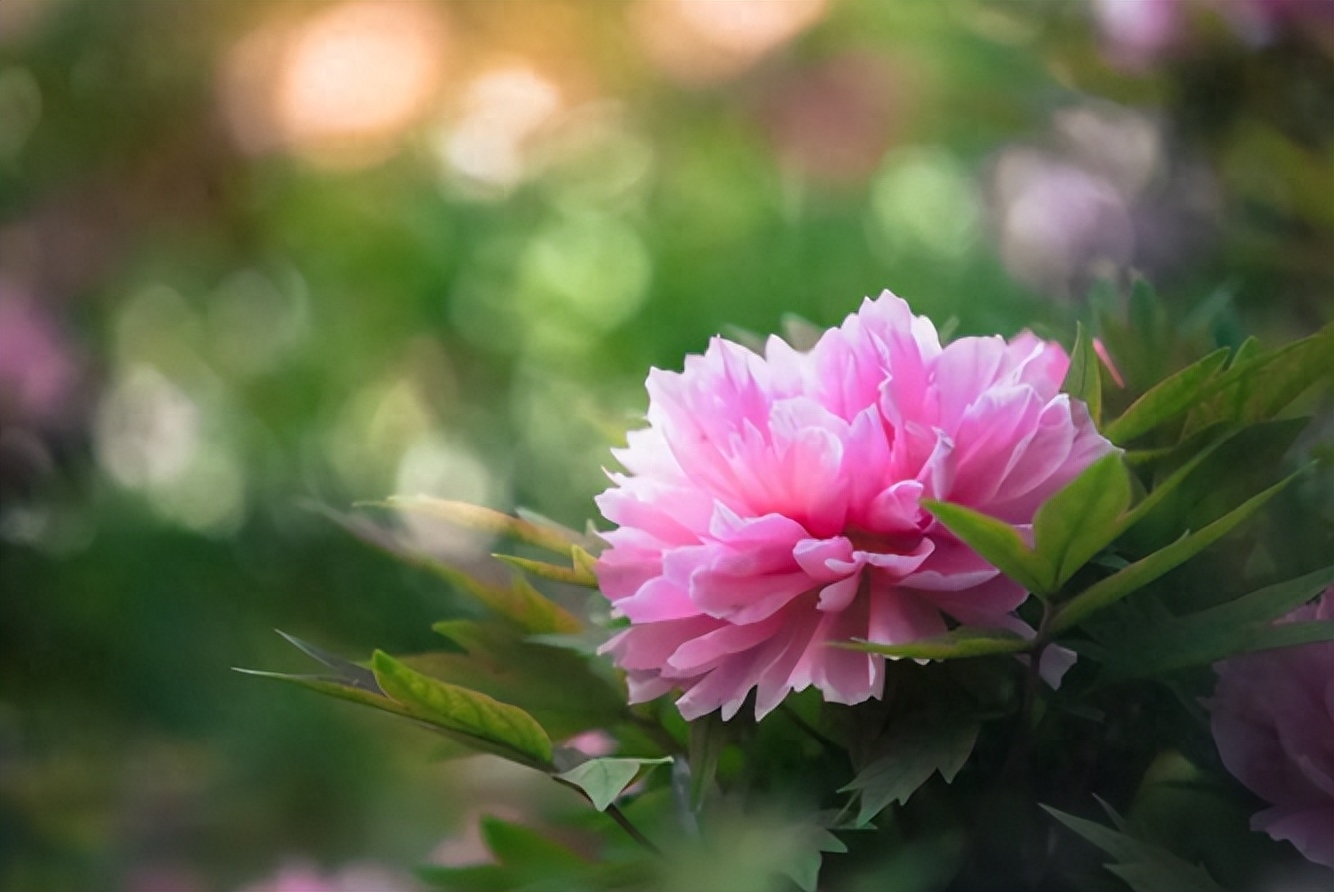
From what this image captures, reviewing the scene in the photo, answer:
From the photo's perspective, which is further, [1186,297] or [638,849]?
[1186,297]

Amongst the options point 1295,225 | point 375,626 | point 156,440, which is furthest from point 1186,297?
point 156,440

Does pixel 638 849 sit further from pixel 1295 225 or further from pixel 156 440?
pixel 156 440

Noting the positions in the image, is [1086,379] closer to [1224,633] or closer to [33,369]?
[1224,633]

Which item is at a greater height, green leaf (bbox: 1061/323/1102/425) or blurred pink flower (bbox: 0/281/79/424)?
green leaf (bbox: 1061/323/1102/425)

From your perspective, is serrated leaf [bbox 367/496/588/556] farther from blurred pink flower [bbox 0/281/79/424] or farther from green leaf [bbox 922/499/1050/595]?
blurred pink flower [bbox 0/281/79/424]

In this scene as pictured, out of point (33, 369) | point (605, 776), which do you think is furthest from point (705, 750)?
point (33, 369)

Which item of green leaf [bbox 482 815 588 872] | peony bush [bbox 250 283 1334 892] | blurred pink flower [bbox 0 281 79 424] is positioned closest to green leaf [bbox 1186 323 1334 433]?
peony bush [bbox 250 283 1334 892]

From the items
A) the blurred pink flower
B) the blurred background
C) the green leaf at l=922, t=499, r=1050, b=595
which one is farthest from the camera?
the blurred pink flower
